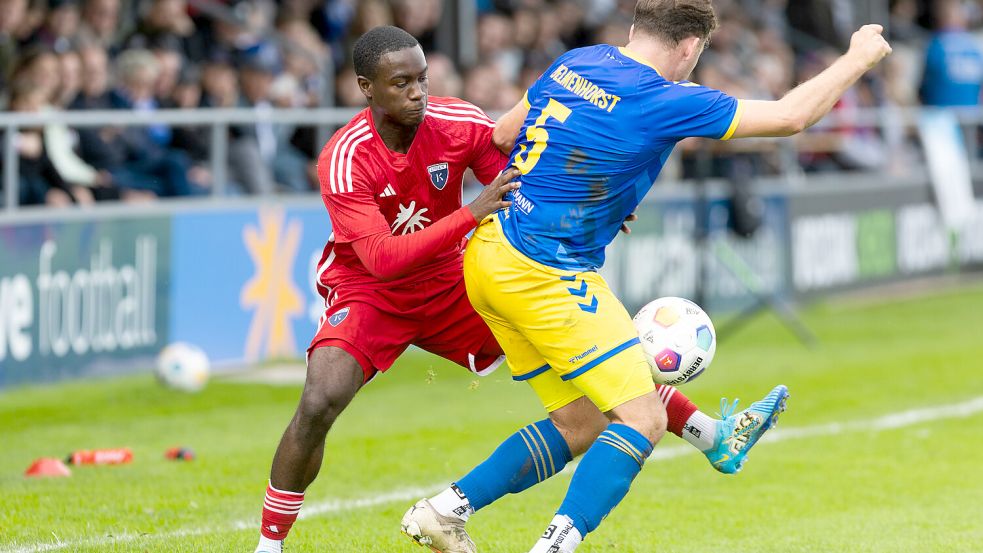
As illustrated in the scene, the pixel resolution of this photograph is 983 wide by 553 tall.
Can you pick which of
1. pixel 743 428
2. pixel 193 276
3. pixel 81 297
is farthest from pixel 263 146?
pixel 743 428

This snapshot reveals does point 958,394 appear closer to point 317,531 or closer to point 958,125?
point 317,531

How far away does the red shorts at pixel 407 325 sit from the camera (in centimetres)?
544

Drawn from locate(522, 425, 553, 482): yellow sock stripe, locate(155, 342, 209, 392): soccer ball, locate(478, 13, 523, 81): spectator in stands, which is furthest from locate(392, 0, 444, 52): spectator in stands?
locate(522, 425, 553, 482): yellow sock stripe

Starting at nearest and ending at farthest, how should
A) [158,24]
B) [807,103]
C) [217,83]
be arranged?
[807,103]
[158,24]
[217,83]

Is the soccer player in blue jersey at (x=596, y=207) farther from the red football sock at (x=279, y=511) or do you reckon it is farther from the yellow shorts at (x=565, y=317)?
the red football sock at (x=279, y=511)

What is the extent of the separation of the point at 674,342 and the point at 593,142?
884 millimetres

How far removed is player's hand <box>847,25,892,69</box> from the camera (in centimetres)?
466

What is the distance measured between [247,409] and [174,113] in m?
2.43

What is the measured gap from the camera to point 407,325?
221 inches

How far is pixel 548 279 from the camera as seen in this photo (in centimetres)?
493

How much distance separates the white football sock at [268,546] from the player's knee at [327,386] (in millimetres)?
456

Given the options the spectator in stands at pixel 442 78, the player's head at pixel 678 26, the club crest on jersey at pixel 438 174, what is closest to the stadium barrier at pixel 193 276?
the spectator in stands at pixel 442 78

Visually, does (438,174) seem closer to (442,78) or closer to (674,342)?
(674,342)

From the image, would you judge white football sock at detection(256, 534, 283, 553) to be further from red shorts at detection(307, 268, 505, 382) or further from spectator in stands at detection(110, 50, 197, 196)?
spectator in stands at detection(110, 50, 197, 196)
